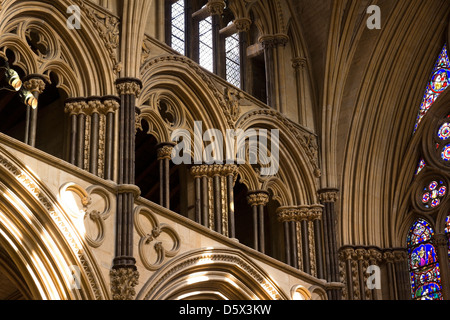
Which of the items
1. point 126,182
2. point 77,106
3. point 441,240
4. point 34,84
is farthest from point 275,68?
point 34,84

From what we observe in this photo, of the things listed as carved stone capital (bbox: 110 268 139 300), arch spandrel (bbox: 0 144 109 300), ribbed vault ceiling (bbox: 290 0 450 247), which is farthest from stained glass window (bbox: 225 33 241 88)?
arch spandrel (bbox: 0 144 109 300)

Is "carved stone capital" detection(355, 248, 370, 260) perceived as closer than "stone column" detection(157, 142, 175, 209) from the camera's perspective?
No

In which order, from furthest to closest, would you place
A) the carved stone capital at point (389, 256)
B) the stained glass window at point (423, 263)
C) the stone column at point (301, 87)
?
the stone column at point (301, 87) < the carved stone capital at point (389, 256) < the stained glass window at point (423, 263)

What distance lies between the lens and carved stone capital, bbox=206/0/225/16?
1744 centimetres

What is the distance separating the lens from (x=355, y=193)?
18000 mm

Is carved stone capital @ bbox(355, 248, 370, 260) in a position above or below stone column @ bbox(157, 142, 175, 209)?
below

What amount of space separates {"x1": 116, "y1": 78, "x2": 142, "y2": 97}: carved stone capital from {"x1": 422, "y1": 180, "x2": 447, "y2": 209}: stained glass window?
237 inches

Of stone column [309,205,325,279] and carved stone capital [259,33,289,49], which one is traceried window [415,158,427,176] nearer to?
stone column [309,205,325,279]

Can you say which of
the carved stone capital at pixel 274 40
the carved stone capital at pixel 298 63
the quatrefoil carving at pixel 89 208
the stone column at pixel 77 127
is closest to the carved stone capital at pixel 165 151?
the stone column at pixel 77 127

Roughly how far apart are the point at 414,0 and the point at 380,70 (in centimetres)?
131

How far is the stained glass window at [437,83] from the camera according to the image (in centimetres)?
1859

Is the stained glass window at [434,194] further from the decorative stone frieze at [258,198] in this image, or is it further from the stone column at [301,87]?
the decorative stone frieze at [258,198]

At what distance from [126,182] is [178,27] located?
4414mm

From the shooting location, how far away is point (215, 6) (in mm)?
17438
